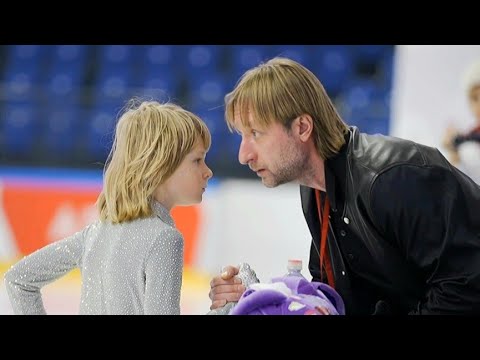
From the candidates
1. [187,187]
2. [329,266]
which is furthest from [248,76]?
[329,266]

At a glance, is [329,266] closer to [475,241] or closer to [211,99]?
[475,241]

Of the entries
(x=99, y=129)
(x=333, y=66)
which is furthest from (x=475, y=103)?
(x=99, y=129)

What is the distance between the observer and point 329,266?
204cm

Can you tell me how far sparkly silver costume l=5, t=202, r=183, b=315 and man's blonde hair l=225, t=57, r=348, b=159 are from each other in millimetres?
391

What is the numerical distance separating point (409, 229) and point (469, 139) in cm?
285

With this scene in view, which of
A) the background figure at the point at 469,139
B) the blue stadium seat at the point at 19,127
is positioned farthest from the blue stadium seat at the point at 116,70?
the background figure at the point at 469,139

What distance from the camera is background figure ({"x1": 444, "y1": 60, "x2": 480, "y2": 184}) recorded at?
438 centimetres

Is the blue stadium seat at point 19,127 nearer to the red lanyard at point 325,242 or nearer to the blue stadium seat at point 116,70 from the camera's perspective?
the blue stadium seat at point 116,70

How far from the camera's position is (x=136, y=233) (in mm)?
1688
